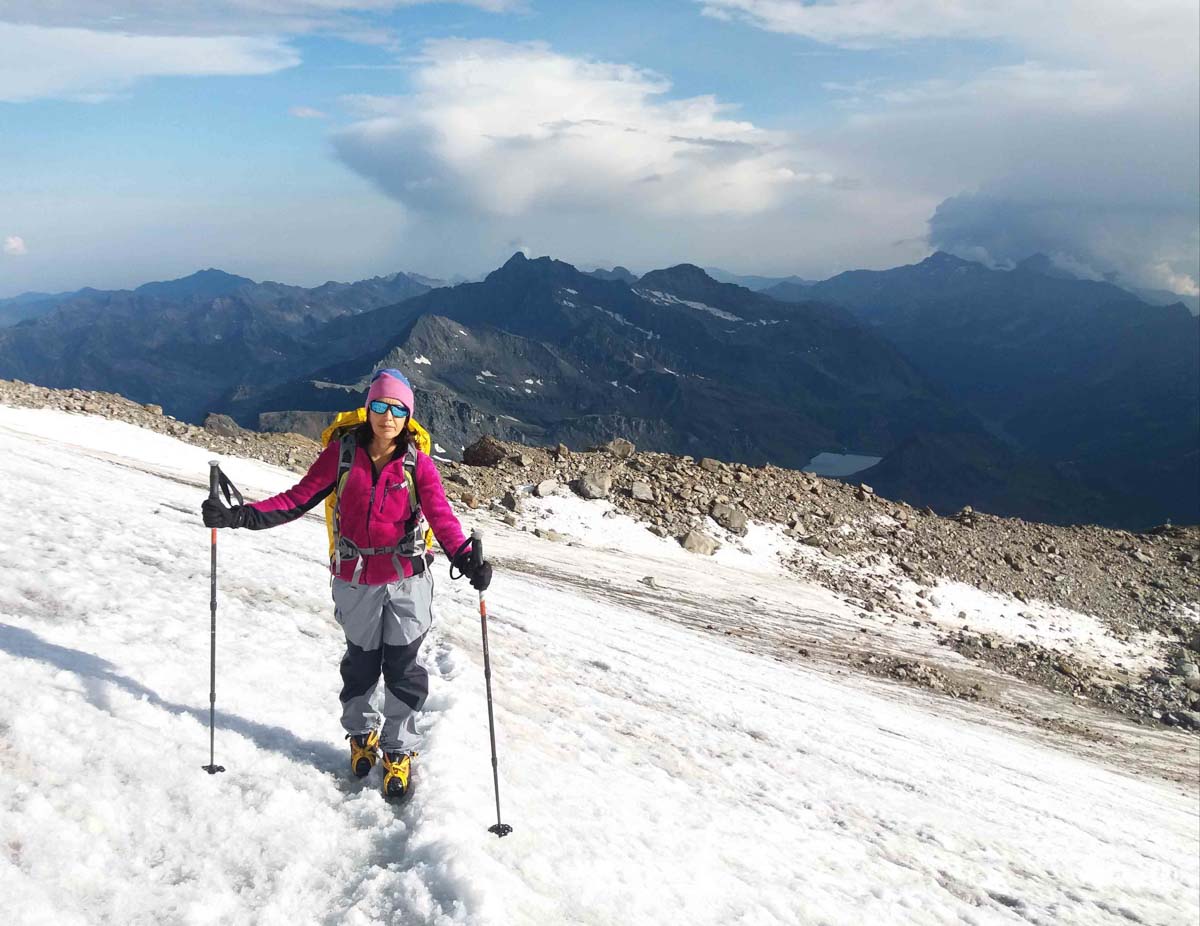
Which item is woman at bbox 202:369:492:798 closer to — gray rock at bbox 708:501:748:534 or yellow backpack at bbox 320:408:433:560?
yellow backpack at bbox 320:408:433:560

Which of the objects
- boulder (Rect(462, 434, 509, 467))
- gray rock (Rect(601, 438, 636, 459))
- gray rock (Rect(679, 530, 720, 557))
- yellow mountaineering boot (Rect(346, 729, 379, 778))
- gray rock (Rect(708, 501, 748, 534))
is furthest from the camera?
gray rock (Rect(601, 438, 636, 459))

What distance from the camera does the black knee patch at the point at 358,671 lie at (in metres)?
6.42

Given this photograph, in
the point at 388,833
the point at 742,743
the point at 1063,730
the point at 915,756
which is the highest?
the point at 388,833

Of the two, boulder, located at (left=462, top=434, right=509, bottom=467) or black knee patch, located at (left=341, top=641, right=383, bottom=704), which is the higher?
boulder, located at (left=462, top=434, right=509, bottom=467)

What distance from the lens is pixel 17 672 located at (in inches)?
253

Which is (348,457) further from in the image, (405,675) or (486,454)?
(486,454)

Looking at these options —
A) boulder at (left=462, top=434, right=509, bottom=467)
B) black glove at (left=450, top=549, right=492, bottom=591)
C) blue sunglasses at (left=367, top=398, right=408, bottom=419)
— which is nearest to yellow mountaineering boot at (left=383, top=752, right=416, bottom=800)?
black glove at (left=450, top=549, right=492, bottom=591)

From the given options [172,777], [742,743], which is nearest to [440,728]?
[172,777]

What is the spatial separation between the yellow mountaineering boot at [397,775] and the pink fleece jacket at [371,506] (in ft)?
4.85

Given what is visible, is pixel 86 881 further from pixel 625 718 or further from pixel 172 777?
pixel 625 718

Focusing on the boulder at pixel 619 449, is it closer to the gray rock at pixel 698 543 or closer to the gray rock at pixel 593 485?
the gray rock at pixel 593 485

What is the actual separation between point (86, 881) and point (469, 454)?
3129 centimetres

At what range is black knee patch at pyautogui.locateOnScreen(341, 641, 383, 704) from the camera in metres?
6.42

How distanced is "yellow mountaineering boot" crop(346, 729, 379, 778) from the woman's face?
2.53 metres
